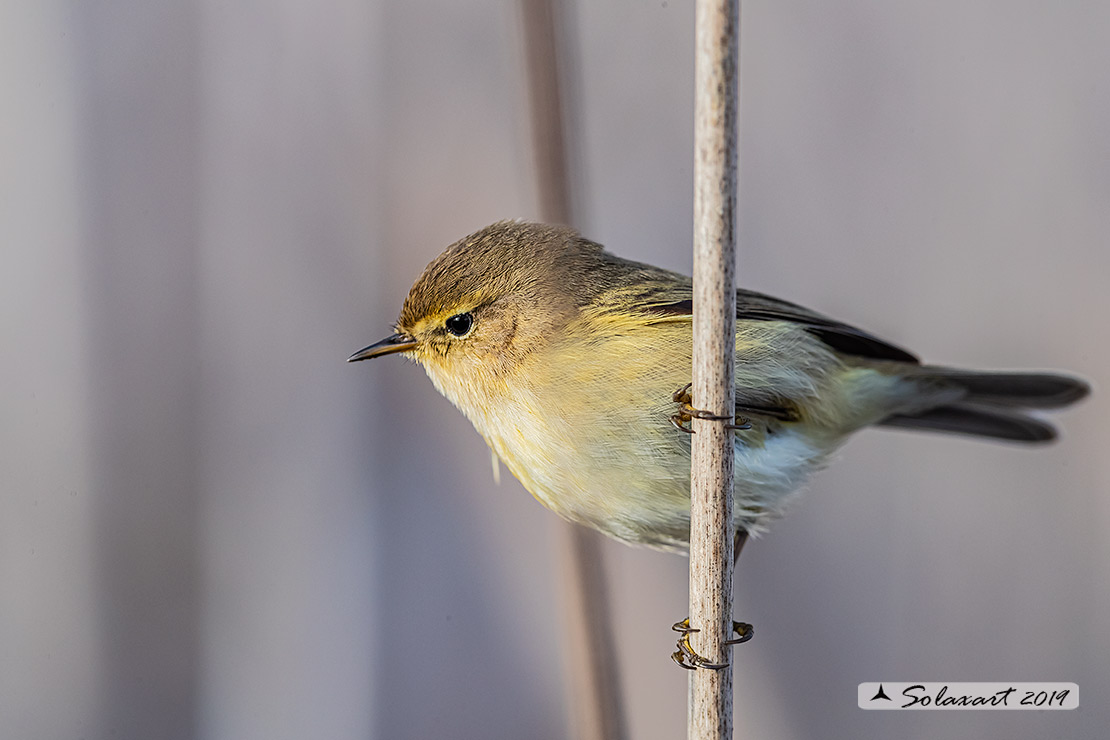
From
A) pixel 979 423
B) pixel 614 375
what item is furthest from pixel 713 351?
pixel 979 423

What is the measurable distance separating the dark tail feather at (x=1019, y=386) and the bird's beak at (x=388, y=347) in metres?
1.03

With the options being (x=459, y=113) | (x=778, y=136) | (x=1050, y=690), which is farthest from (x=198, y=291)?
(x=1050, y=690)

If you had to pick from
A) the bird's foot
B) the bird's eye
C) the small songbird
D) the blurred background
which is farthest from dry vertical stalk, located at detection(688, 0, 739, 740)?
the blurred background

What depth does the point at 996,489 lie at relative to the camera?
6.86ft

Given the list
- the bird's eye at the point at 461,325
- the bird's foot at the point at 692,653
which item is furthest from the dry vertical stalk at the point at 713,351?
the bird's eye at the point at 461,325

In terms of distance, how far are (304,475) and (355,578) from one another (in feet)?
0.86

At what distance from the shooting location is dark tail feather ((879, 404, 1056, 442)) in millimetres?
1921

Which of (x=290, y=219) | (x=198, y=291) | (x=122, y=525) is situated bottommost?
(x=122, y=525)

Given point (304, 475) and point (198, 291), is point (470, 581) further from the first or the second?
point (198, 291)

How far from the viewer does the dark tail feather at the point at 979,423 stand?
75.6 inches

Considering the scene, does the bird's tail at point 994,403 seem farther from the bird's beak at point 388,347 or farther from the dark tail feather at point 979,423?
the bird's beak at point 388,347

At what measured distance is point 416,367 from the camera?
2.15 meters

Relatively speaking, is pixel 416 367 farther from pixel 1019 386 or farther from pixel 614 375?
pixel 1019 386

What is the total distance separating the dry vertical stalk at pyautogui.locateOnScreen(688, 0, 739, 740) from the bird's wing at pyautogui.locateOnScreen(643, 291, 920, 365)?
15.4 inches
